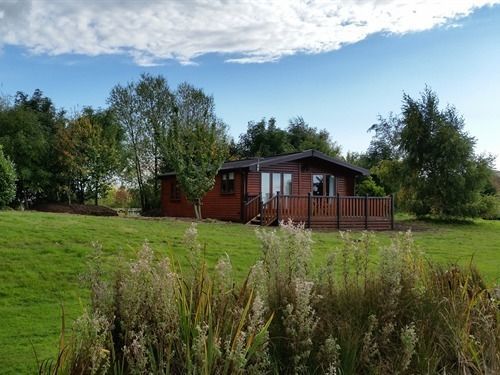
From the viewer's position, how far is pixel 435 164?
2711 cm

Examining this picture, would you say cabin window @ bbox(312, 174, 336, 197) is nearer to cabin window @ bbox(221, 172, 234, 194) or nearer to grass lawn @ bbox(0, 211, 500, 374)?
cabin window @ bbox(221, 172, 234, 194)

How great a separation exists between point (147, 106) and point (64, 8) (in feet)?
Result: 90.9

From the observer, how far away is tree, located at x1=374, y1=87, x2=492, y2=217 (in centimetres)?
2609

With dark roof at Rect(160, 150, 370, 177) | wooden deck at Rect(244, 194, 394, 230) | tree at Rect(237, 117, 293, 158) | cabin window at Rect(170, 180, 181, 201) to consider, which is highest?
tree at Rect(237, 117, 293, 158)

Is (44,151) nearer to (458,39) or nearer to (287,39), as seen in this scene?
(287,39)

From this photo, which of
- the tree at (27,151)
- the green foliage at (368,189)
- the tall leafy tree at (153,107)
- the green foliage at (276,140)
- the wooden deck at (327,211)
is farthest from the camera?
the green foliage at (276,140)

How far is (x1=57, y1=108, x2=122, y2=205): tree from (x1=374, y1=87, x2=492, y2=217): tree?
15.5m

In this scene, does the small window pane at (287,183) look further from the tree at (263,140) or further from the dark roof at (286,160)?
the tree at (263,140)

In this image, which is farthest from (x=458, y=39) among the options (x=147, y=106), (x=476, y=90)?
(x=147, y=106)

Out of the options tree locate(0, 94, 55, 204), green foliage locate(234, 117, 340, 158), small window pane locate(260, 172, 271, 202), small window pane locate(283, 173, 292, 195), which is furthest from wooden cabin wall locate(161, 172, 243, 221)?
green foliage locate(234, 117, 340, 158)

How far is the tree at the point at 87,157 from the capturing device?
29125 mm

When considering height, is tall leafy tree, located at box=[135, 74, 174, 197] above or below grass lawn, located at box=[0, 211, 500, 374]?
above

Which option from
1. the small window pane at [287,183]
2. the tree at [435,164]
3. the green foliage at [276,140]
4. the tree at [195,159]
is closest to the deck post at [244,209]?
the tree at [195,159]

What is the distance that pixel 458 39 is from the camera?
43.3 feet
